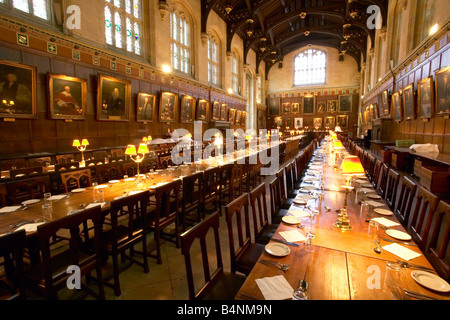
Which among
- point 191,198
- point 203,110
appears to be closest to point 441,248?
point 191,198

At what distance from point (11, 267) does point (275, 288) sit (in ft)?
7.39

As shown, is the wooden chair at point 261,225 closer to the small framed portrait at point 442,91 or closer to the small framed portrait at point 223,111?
the small framed portrait at point 442,91

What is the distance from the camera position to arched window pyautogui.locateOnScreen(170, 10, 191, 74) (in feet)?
38.1

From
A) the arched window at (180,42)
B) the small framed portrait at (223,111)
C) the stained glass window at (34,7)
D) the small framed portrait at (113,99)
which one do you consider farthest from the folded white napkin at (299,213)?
the small framed portrait at (223,111)

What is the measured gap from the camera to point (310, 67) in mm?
23781

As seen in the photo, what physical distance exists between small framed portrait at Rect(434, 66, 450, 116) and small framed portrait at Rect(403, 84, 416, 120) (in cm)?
161

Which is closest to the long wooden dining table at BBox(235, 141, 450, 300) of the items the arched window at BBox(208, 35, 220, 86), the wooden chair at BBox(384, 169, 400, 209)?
the wooden chair at BBox(384, 169, 400, 209)

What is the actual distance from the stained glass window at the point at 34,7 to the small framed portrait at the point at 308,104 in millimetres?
22442

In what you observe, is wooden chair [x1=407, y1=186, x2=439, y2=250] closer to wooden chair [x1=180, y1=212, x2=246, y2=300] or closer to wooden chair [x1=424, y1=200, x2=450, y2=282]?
wooden chair [x1=424, y1=200, x2=450, y2=282]

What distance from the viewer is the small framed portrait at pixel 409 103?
7652 millimetres

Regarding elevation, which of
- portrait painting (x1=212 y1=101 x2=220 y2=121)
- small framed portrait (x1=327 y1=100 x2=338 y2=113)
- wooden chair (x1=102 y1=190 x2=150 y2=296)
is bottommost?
wooden chair (x1=102 y1=190 x2=150 y2=296)

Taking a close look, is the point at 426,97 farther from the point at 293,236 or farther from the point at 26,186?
the point at 26,186
